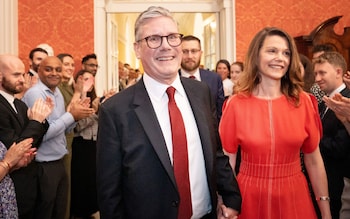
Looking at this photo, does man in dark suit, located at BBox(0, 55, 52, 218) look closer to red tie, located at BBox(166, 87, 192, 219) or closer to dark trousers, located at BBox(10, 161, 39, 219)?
dark trousers, located at BBox(10, 161, 39, 219)

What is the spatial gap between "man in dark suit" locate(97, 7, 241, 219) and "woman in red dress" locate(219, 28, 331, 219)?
39 cm

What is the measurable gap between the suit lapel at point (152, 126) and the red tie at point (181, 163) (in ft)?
0.15

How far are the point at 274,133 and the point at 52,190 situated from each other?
1958 mm

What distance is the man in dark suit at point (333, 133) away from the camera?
272cm

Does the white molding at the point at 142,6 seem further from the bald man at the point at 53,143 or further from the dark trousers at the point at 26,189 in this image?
the dark trousers at the point at 26,189

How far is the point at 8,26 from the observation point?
234 inches

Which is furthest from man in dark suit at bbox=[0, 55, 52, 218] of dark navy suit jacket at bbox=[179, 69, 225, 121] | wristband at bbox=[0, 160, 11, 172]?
dark navy suit jacket at bbox=[179, 69, 225, 121]

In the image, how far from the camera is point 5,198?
235cm

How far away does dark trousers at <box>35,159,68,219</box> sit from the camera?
3322mm

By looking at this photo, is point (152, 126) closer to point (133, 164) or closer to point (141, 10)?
point (133, 164)

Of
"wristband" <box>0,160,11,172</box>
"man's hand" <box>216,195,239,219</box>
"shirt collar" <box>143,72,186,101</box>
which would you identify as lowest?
"man's hand" <box>216,195,239,219</box>

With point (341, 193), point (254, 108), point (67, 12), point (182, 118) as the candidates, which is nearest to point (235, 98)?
point (254, 108)

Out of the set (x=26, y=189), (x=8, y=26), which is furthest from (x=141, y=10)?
(x=26, y=189)

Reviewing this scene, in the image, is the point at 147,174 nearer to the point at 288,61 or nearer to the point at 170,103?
the point at 170,103
